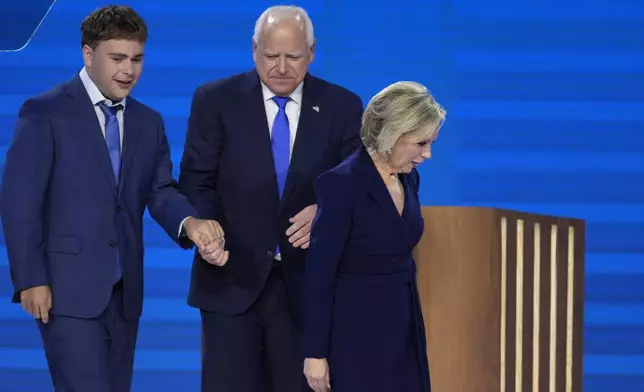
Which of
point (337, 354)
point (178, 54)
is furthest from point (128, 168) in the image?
point (178, 54)

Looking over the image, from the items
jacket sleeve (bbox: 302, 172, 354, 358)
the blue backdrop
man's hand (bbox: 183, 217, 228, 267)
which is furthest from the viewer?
the blue backdrop

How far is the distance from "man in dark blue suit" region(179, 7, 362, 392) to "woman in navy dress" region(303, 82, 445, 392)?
0.43 metres

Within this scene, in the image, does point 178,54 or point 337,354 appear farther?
point 178,54

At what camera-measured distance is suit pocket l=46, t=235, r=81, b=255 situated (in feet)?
10.9

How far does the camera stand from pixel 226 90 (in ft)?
11.3

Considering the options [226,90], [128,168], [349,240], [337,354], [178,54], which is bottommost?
[337,354]

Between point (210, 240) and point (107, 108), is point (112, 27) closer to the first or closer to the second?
point (107, 108)

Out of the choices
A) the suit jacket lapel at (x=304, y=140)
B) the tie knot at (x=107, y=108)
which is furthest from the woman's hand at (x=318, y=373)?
the tie knot at (x=107, y=108)

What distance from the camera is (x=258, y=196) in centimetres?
340

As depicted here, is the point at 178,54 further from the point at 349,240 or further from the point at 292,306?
the point at 349,240

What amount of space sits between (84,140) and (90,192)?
5.2 inches

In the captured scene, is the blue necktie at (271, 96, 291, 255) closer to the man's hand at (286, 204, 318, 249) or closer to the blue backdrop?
the man's hand at (286, 204, 318, 249)

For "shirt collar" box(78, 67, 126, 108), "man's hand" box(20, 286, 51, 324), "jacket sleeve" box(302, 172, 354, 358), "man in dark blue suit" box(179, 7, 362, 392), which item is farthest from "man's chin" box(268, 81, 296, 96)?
"man's hand" box(20, 286, 51, 324)

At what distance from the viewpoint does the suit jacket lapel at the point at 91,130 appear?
334 cm
